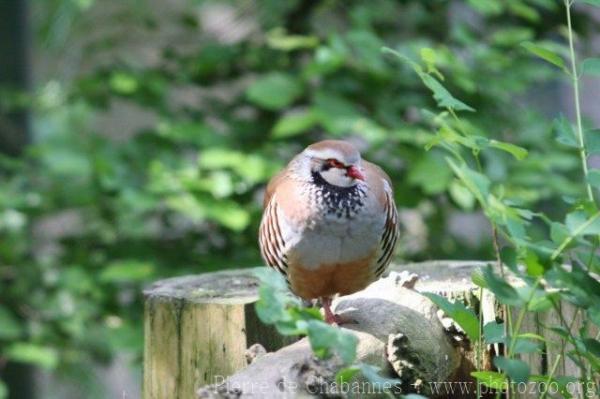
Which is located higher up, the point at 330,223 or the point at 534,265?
the point at 330,223

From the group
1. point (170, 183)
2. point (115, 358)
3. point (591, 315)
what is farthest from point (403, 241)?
point (591, 315)

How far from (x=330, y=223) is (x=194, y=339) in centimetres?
54

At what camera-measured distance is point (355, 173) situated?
263 centimetres

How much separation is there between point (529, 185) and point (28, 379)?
2.92 meters

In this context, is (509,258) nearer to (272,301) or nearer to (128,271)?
(272,301)

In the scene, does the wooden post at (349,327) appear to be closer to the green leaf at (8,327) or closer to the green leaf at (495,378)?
the green leaf at (495,378)

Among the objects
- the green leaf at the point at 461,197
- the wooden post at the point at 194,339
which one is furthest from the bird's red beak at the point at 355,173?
the green leaf at the point at 461,197

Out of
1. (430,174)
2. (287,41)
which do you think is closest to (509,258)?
(430,174)

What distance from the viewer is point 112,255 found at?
5.01 metres

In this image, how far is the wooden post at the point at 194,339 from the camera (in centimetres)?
287

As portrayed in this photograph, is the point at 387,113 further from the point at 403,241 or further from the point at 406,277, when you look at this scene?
the point at 406,277

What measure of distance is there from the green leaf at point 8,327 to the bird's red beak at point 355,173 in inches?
112

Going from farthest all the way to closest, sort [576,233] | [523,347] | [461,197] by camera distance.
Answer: [461,197], [523,347], [576,233]

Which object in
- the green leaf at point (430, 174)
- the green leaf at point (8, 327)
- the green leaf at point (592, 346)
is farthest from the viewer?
the green leaf at point (8, 327)
